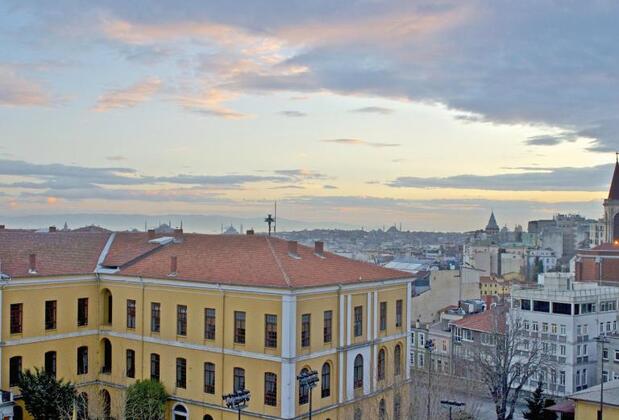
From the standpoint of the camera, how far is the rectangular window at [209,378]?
38781mm

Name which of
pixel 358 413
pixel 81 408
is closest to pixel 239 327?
pixel 358 413

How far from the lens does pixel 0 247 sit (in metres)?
43.2

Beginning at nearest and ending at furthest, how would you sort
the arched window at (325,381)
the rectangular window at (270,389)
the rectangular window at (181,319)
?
the rectangular window at (270,389) → the arched window at (325,381) → the rectangular window at (181,319)

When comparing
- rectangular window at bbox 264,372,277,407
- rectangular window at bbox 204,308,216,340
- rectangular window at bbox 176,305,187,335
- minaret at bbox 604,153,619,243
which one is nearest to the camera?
rectangular window at bbox 264,372,277,407

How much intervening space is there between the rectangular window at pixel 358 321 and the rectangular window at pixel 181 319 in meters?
9.60

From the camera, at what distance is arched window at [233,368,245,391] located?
124 ft

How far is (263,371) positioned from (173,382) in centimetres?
663

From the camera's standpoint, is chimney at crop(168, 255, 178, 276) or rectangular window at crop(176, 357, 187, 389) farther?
chimney at crop(168, 255, 178, 276)

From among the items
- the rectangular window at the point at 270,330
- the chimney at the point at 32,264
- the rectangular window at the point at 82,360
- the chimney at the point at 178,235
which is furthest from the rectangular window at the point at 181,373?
the chimney at the point at 32,264

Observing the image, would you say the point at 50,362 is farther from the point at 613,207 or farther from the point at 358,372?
the point at 613,207

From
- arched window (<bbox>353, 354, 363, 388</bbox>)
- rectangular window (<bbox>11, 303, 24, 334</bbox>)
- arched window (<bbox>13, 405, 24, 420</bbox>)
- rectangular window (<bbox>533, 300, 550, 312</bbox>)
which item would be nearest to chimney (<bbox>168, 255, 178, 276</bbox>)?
rectangular window (<bbox>11, 303, 24, 334</bbox>)

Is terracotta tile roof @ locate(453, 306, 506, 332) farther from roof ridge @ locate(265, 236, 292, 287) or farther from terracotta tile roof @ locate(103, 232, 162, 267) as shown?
terracotta tile roof @ locate(103, 232, 162, 267)

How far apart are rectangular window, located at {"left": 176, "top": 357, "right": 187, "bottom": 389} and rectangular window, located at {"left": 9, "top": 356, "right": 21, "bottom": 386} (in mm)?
9108

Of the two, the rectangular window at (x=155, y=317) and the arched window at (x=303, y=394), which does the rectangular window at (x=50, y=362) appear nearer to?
the rectangular window at (x=155, y=317)
